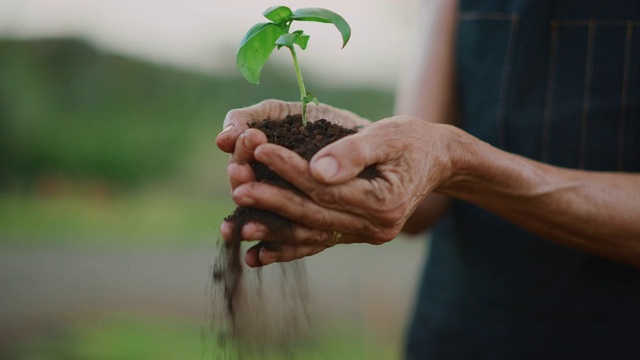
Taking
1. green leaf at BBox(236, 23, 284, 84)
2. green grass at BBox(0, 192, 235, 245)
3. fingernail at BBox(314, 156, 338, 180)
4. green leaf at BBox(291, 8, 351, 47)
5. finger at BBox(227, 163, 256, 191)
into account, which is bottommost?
green grass at BBox(0, 192, 235, 245)

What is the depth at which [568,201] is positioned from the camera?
4.74 ft

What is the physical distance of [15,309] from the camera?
474 cm

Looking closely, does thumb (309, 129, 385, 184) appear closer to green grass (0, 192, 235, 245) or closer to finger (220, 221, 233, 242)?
finger (220, 221, 233, 242)

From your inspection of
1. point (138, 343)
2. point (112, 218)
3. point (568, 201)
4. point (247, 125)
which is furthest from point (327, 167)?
point (112, 218)

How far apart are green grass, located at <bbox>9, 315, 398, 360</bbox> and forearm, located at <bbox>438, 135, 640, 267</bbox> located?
237 cm

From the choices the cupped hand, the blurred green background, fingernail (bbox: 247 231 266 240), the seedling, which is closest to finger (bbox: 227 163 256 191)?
the cupped hand

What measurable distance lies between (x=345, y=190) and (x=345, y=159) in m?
0.06

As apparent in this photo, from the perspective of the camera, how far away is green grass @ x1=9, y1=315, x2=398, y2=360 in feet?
12.8

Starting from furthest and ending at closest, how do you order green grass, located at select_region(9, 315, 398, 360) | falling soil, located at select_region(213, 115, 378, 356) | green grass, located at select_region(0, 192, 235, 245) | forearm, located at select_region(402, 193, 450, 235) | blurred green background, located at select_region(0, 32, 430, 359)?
green grass, located at select_region(0, 192, 235, 245) → blurred green background, located at select_region(0, 32, 430, 359) → green grass, located at select_region(9, 315, 398, 360) → forearm, located at select_region(402, 193, 450, 235) → falling soil, located at select_region(213, 115, 378, 356)

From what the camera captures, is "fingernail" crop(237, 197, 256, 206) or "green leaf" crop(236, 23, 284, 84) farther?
"green leaf" crop(236, 23, 284, 84)

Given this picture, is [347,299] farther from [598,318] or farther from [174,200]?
[598,318]

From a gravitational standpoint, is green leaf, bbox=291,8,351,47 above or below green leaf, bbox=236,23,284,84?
above

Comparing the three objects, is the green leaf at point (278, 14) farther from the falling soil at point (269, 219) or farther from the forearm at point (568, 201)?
the forearm at point (568, 201)

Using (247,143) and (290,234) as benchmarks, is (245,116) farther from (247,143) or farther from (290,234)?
(290,234)
